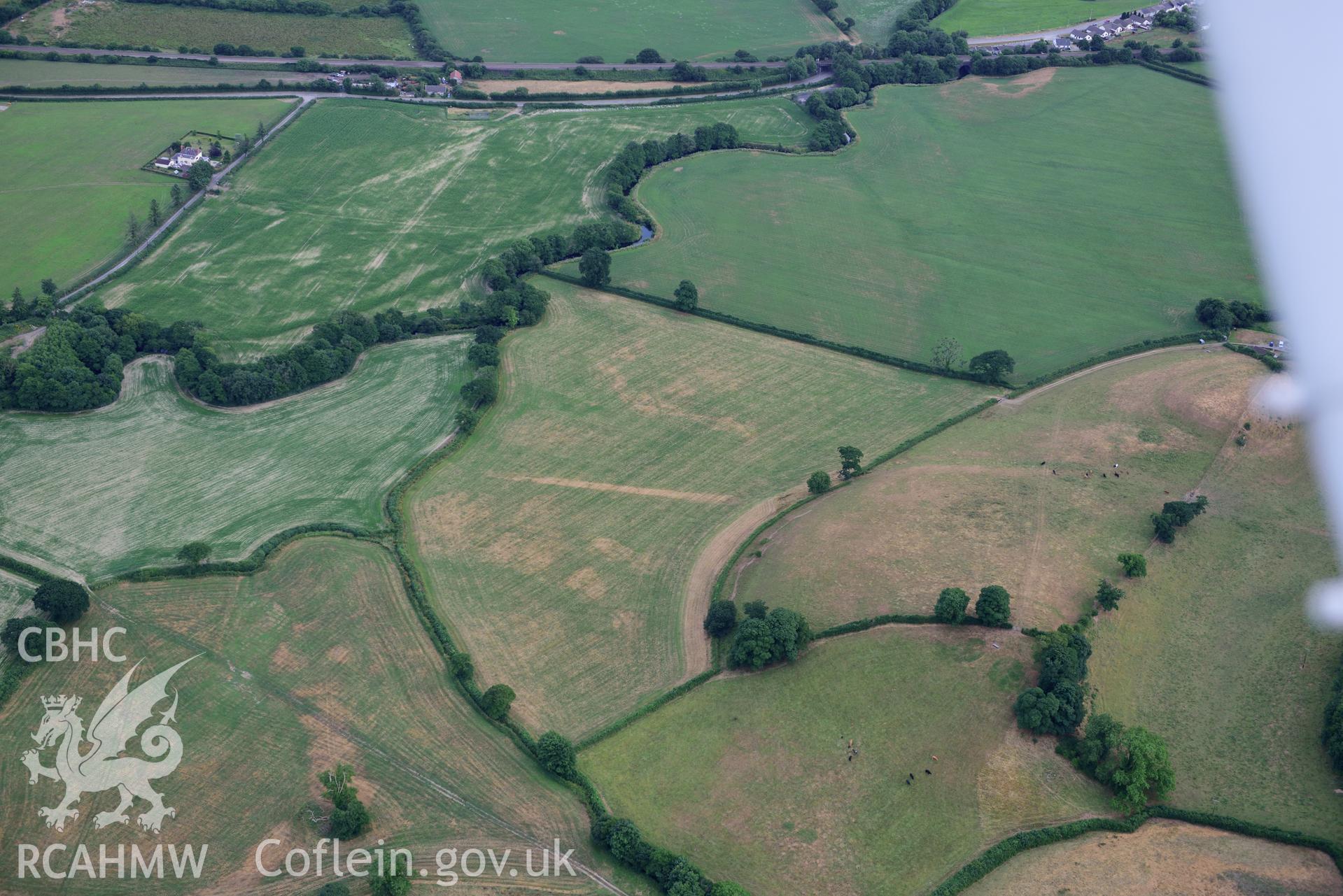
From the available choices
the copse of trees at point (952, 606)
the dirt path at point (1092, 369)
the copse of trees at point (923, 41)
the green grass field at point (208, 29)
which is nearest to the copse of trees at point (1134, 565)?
the copse of trees at point (952, 606)

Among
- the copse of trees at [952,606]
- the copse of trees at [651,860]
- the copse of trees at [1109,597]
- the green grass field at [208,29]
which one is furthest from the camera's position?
the green grass field at [208,29]

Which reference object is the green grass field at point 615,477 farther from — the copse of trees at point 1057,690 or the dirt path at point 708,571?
the copse of trees at point 1057,690

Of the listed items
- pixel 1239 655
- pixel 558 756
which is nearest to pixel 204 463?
pixel 558 756

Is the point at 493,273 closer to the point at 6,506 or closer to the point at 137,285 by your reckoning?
the point at 137,285

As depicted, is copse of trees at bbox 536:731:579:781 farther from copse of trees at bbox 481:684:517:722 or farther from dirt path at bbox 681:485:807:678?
dirt path at bbox 681:485:807:678

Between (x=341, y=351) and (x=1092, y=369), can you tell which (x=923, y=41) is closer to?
(x=1092, y=369)

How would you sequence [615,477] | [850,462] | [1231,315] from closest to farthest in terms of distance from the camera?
[850,462] < [615,477] < [1231,315]
